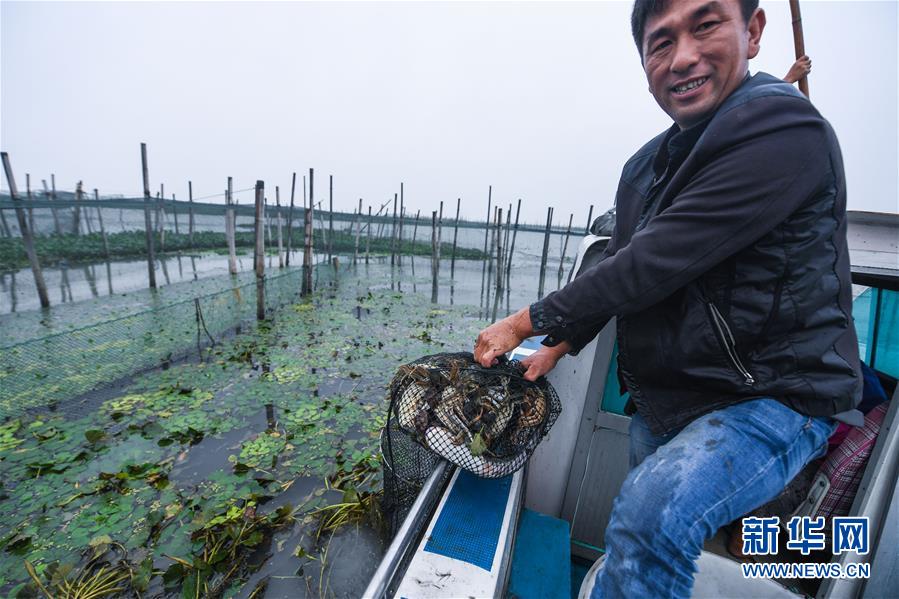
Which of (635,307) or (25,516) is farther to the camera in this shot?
(25,516)

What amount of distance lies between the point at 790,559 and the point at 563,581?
1.21m

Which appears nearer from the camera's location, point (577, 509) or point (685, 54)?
point (685, 54)

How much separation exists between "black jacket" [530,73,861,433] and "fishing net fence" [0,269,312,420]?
6614mm

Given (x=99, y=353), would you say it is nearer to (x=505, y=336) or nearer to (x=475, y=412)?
(x=475, y=412)

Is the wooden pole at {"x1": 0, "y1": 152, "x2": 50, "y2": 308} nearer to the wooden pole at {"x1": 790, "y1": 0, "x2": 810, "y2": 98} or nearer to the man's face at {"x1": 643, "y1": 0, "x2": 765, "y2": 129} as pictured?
the man's face at {"x1": 643, "y1": 0, "x2": 765, "y2": 129}

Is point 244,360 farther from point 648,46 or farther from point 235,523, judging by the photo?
point 648,46

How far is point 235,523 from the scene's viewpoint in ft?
11.0

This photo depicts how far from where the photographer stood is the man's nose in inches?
45.7

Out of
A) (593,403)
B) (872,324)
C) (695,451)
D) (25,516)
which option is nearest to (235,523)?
(25,516)

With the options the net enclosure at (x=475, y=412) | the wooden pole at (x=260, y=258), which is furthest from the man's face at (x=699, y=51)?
the wooden pole at (x=260, y=258)

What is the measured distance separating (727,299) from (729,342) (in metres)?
0.13

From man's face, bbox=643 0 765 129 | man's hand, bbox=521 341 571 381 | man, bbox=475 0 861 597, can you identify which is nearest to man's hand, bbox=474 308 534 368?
man, bbox=475 0 861 597

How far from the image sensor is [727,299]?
108 cm

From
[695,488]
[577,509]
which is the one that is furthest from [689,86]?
[577,509]
